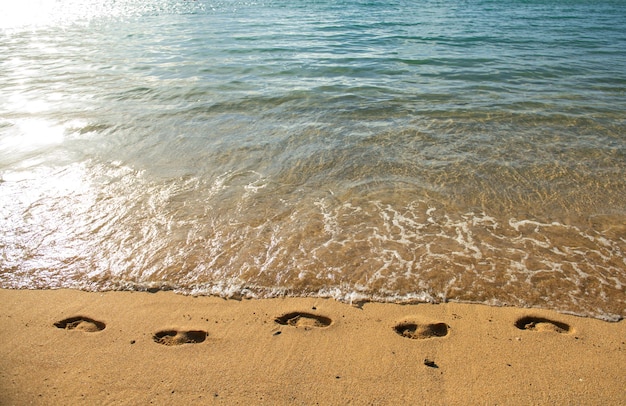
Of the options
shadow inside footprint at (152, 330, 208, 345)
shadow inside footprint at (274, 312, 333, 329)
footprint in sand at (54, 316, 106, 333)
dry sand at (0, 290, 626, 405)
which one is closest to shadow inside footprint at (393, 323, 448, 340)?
dry sand at (0, 290, 626, 405)

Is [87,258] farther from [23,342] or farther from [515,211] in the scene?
[515,211]

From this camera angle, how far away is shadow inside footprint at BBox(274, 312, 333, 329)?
3.51 m

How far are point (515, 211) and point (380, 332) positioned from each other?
2808mm

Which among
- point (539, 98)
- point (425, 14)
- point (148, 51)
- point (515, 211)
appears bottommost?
point (515, 211)

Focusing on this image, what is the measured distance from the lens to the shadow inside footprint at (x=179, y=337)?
3.34 m

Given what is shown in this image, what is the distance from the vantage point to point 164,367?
10.0ft

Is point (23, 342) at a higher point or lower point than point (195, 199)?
lower

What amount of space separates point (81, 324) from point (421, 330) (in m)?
2.97

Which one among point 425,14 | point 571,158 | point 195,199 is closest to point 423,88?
point 571,158

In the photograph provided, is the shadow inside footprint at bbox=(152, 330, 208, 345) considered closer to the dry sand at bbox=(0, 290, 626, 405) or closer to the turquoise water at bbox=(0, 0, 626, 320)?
the dry sand at bbox=(0, 290, 626, 405)

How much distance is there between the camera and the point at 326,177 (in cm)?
602

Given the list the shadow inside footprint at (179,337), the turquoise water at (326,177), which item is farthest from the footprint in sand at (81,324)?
the shadow inside footprint at (179,337)

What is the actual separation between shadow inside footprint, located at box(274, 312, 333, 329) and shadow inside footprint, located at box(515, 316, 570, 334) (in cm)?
168

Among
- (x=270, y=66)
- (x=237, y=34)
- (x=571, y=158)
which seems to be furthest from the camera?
(x=237, y=34)
